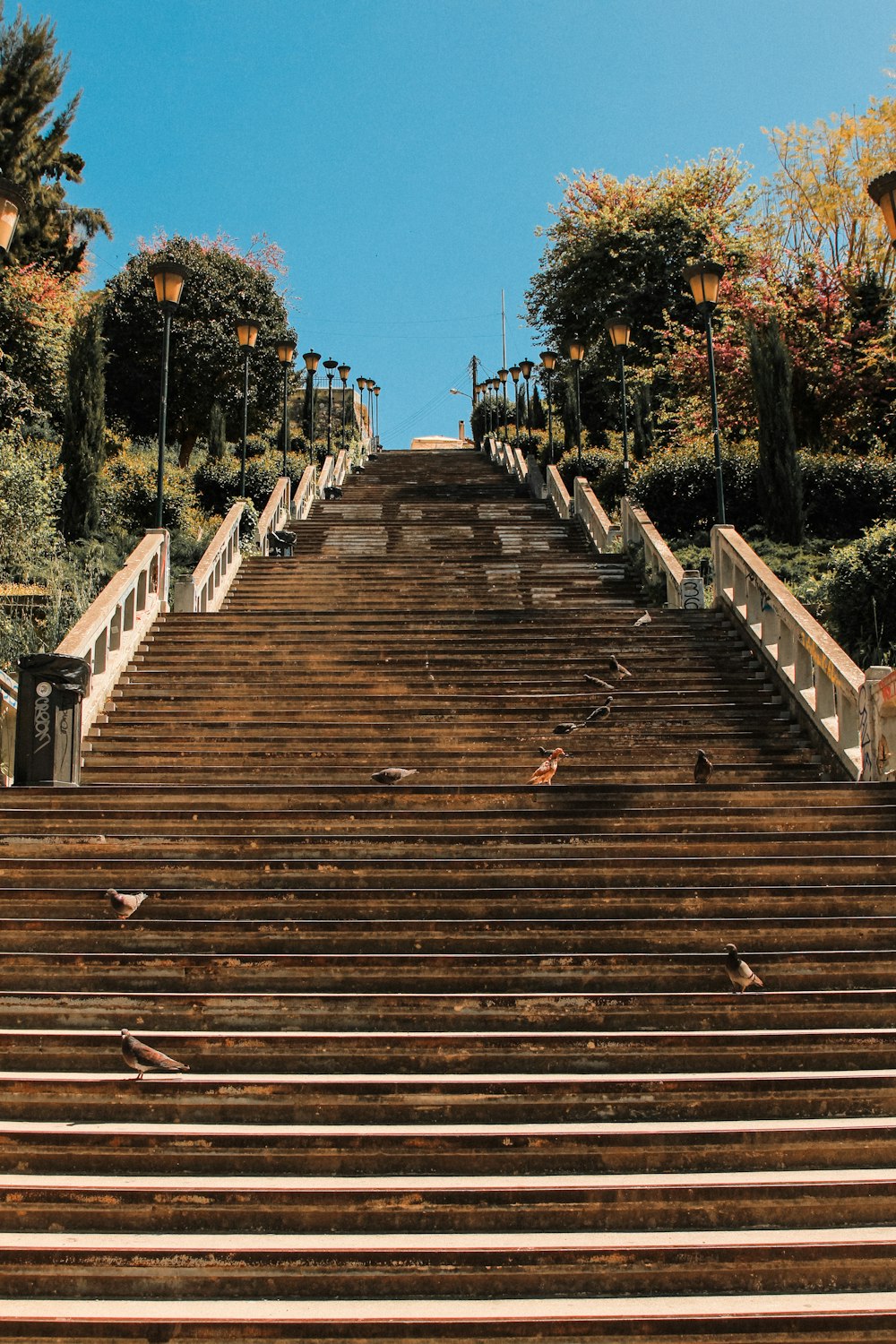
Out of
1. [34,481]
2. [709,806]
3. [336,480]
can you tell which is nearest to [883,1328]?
[709,806]

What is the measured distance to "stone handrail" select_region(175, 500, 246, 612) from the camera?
16.3 m

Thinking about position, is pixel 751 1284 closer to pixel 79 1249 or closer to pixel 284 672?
pixel 79 1249

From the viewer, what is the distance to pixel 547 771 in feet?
33.6

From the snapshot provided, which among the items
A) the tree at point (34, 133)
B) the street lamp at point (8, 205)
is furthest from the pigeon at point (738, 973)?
the tree at point (34, 133)

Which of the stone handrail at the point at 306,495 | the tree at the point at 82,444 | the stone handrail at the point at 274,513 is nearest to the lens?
the stone handrail at the point at 274,513

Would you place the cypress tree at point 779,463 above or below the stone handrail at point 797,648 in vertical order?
above

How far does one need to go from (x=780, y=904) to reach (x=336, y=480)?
28.0m

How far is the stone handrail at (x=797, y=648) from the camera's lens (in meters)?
10.7

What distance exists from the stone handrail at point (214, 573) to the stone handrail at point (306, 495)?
6819 mm

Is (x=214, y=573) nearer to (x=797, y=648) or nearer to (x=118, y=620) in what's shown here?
(x=118, y=620)

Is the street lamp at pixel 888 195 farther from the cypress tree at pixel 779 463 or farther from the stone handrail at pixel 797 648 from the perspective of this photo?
the cypress tree at pixel 779 463

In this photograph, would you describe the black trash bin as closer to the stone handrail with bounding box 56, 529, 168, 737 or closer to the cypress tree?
the stone handrail with bounding box 56, 529, 168, 737

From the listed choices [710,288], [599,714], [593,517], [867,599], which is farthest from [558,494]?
[599,714]

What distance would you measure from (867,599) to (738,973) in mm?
10574
